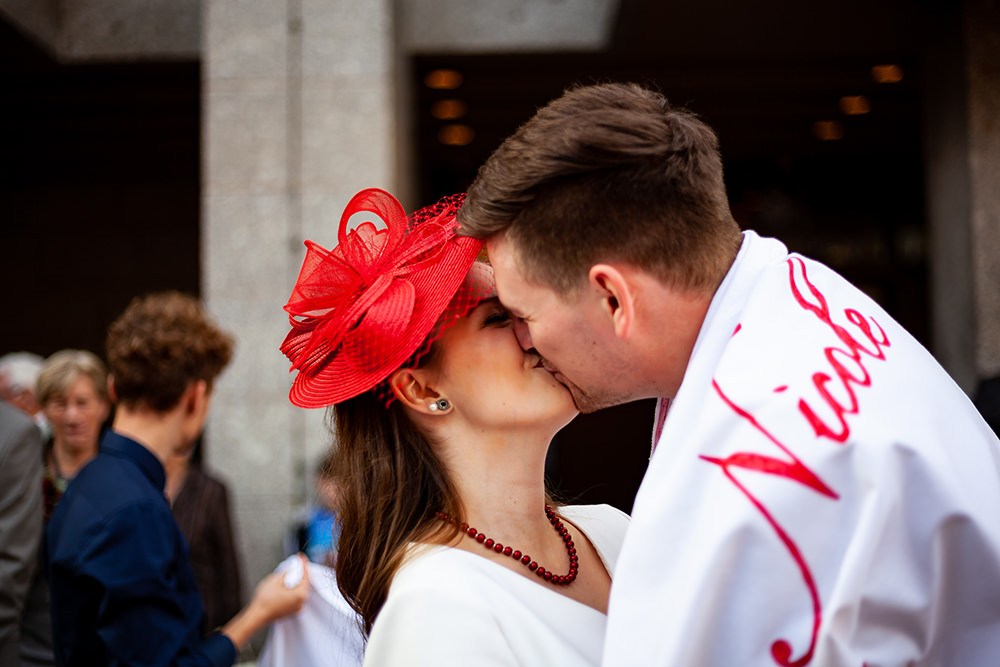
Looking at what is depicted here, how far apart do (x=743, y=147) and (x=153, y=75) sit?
5700 mm

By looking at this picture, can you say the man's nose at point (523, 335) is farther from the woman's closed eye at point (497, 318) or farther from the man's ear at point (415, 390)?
the man's ear at point (415, 390)

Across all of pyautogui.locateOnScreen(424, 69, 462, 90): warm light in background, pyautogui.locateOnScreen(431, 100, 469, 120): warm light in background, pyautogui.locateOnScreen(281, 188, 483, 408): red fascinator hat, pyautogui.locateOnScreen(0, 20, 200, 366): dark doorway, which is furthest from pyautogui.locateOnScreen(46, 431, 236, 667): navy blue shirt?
pyautogui.locateOnScreen(0, 20, 200, 366): dark doorway

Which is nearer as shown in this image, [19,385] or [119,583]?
[119,583]

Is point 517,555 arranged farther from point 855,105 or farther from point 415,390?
point 855,105

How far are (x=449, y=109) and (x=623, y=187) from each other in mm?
6512

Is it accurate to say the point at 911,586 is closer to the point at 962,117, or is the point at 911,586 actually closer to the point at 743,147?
the point at 962,117

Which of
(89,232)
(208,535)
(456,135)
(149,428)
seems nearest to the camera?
(149,428)

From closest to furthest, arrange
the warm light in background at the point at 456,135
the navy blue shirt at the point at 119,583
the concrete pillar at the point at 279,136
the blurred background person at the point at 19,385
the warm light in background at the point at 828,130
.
→ 1. the navy blue shirt at the point at 119,583
2. the blurred background person at the point at 19,385
3. the concrete pillar at the point at 279,136
4. the warm light in background at the point at 456,135
5. the warm light in background at the point at 828,130

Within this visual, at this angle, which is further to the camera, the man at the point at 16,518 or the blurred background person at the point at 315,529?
the blurred background person at the point at 315,529

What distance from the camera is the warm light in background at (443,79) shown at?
6.35m

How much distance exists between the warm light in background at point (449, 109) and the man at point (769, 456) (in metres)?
6.27

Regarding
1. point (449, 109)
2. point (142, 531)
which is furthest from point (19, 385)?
point (449, 109)

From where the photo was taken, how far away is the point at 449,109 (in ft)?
24.2

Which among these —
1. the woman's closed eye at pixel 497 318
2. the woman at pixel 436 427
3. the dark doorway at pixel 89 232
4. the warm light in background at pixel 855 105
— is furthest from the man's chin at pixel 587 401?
the dark doorway at pixel 89 232
